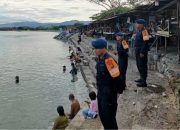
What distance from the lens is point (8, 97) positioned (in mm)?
19031

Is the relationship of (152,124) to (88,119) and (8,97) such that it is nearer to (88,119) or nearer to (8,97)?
(88,119)

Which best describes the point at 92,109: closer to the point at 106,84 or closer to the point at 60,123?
the point at 60,123

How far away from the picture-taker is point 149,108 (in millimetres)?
8414

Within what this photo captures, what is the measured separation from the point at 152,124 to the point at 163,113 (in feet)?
2.70

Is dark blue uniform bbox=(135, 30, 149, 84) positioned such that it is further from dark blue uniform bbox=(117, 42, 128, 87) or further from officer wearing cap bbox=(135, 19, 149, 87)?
dark blue uniform bbox=(117, 42, 128, 87)

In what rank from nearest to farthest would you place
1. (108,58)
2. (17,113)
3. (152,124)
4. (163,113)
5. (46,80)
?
(108,58) → (152,124) → (163,113) → (17,113) → (46,80)

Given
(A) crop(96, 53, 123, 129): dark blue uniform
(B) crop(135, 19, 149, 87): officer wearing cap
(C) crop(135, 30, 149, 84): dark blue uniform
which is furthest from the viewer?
(C) crop(135, 30, 149, 84): dark blue uniform

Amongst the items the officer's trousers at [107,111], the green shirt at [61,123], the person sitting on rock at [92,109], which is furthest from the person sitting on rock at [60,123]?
the officer's trousers at [107,111]

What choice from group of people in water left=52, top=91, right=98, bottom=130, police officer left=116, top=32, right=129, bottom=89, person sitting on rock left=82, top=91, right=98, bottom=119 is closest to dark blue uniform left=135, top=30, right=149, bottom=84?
police officer left=116, top=32, right=129, bottom=89

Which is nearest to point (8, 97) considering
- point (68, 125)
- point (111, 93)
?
point (68, 125)

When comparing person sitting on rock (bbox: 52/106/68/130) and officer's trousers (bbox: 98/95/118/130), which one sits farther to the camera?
person sitting on rock (bbox: 52/106/68/130)

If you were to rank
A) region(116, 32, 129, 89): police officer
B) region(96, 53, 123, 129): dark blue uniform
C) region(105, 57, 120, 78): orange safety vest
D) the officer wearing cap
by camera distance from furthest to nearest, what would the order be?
1. region(116, 32, 129, 89): police officer
2. the officer wearing cap
3. region(96, 53, 123, 129): dark blue uniform
4. region(105, 57, 120, 78): orange safety vest

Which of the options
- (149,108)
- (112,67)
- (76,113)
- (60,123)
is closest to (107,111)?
(112,67)

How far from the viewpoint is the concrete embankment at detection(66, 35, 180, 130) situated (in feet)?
24.2
